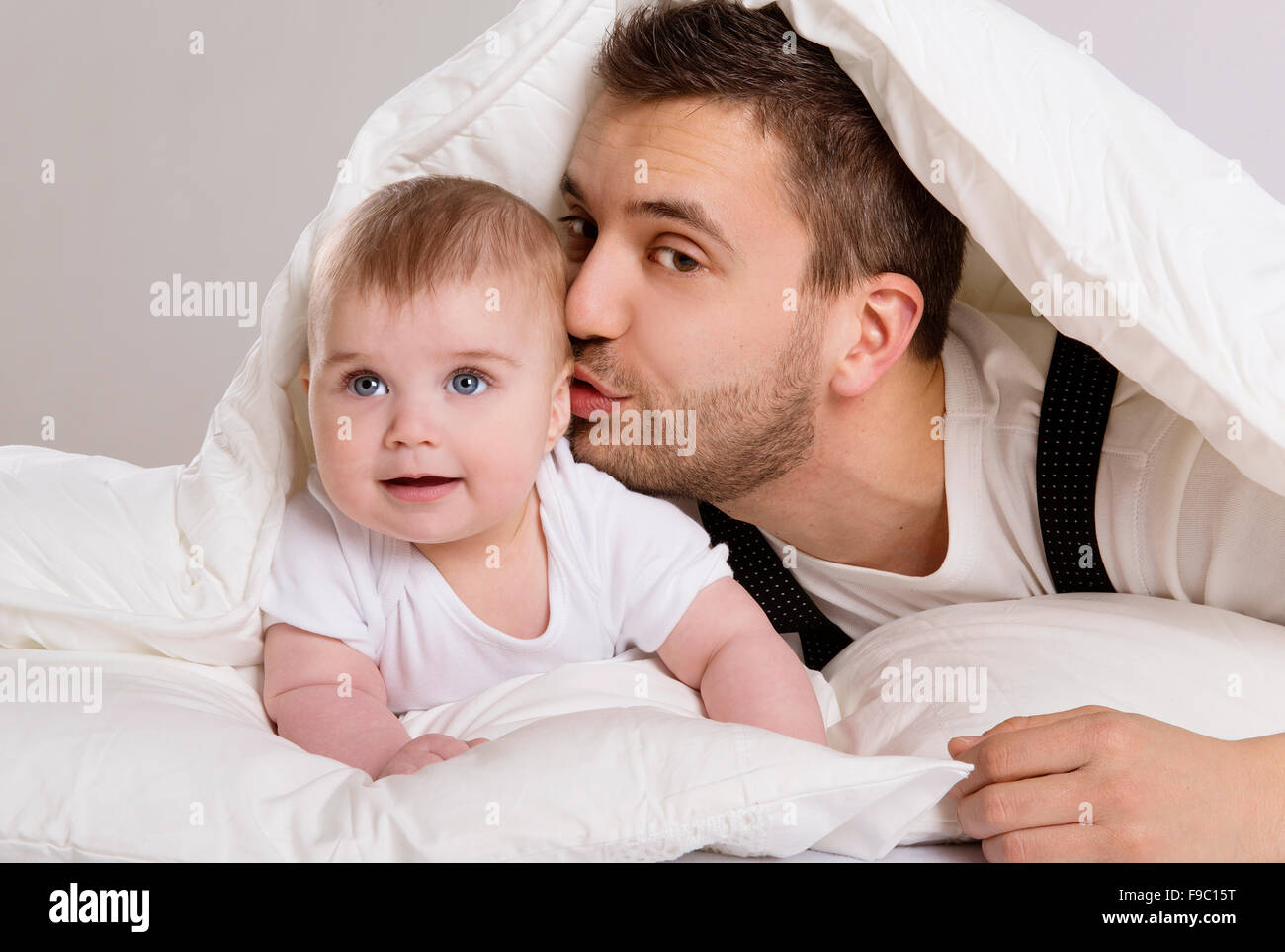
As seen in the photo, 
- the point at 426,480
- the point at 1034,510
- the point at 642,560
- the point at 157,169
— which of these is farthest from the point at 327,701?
the point at 157,169

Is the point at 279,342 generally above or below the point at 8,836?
above

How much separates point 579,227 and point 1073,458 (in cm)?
64

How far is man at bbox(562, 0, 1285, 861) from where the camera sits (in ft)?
4.54

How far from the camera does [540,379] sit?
1234 millimetres

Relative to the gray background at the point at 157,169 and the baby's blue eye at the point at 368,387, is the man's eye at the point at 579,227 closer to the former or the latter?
the baby's blue eye at the point at 368,387

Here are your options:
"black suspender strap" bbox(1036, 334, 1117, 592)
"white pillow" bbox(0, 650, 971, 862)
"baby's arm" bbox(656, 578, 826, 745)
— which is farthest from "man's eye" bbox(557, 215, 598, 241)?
"white pillow" bbox(0, 650, 971, 862)

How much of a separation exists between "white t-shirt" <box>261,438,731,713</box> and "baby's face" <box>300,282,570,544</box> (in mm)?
91

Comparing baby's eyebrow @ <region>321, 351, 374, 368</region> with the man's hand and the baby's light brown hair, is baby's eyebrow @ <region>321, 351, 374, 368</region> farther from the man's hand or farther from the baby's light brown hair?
the man's hand

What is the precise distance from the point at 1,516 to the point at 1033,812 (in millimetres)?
1042

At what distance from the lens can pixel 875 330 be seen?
1.52m
